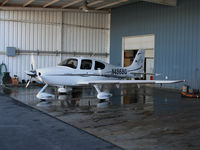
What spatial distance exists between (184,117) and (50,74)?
5084 millimetres

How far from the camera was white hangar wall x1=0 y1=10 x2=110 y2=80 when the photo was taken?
52.3 ft

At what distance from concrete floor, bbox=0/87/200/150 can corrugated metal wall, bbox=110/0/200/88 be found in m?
5.00

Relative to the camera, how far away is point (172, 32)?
47.6ft

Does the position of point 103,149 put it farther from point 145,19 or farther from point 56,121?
point 145,19

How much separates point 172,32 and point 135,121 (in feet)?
31.2

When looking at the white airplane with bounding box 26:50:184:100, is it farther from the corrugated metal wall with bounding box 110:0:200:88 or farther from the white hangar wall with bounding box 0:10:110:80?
the white hangar wall with bounding box 0:10:110:80

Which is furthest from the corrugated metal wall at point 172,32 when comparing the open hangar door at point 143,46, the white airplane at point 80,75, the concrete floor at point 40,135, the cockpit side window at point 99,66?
the concrete floor at point 40,135

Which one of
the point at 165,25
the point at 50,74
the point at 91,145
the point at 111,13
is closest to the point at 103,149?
the point at 91,145

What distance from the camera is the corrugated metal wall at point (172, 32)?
13.2m

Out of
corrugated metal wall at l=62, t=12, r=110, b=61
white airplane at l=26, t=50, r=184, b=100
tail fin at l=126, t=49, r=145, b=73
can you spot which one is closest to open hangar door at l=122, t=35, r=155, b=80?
corrugated metal wall at l=62, t=12, r=110, b=61

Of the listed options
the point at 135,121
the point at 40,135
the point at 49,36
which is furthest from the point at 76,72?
the point at 49,36

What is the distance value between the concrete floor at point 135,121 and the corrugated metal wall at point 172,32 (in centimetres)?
500

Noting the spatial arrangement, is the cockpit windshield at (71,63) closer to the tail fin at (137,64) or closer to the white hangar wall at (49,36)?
the tail fin at (137,64)

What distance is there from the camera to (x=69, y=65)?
10.1 m
